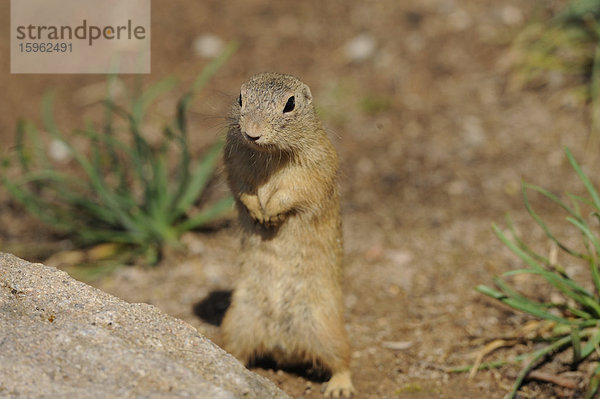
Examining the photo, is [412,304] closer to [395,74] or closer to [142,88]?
[395,74]

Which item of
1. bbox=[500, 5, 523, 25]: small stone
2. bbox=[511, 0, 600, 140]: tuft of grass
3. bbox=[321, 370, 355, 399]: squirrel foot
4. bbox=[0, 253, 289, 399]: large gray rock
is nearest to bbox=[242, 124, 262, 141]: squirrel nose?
bbox=[0, 253, 289, 399]: large gray rock

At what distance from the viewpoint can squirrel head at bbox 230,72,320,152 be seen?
138 inches

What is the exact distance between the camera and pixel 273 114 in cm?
360

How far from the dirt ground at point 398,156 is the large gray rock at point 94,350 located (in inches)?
54.4

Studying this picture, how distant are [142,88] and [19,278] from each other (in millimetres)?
4840

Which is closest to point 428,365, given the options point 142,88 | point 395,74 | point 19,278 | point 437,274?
point 437,274

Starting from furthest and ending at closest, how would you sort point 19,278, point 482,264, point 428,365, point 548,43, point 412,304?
point 548,43 < point 482,264 < point 412,304 < point 428,365 < point 19,278

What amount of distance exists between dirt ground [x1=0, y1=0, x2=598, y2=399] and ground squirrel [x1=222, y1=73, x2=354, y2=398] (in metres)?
0.30

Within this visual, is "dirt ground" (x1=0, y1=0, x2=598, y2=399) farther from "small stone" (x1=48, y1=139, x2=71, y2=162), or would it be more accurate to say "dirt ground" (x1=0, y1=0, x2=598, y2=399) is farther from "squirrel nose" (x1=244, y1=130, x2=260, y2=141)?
"squirrel nose" (x1=244, y1=130, x2=260, y2=141)

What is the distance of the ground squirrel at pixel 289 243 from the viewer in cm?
380

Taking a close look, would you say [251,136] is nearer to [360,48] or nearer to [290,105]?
[290,105]

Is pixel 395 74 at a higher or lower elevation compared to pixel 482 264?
higher

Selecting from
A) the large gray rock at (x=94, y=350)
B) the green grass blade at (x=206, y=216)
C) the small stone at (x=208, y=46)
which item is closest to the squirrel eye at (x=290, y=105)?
the large gray rock at (x=94, y=350)

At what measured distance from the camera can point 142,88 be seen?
766 cm
